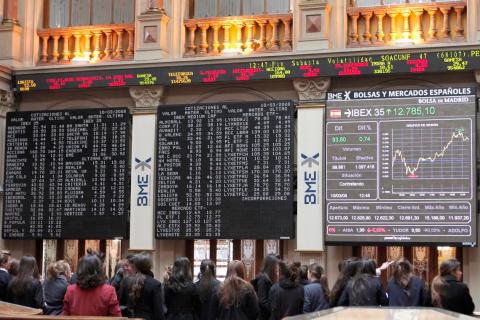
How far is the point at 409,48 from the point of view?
1464 cm

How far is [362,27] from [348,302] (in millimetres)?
7711

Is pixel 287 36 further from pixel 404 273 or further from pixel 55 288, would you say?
pixel 55 288

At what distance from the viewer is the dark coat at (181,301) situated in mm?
8953

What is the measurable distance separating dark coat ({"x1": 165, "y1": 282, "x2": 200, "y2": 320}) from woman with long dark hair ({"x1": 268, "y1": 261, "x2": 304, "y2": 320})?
2.89ft

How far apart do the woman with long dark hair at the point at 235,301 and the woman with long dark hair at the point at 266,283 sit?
1.08m

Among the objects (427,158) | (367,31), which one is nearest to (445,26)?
(367,31)

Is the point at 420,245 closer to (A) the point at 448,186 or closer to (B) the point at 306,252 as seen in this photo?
(A) the point at 448,186

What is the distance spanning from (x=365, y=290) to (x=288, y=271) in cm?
88

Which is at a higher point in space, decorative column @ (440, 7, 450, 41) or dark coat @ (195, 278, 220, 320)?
decorative column @ (440, 7, 450, 41)

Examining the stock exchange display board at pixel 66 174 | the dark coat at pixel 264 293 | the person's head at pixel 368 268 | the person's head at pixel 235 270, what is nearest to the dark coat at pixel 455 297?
the person's head at pixel 368 268

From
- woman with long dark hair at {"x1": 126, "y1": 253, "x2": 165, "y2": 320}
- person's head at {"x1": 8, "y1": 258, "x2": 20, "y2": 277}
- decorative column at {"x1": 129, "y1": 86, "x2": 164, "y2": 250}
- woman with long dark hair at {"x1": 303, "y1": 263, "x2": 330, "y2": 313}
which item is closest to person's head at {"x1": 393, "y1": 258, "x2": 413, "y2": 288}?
woman with long dark hair at {"x1": 303, "y1": 263, "x2": 330, "y2": 313}

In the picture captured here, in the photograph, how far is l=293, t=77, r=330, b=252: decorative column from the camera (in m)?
14.8

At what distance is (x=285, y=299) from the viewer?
918 cm

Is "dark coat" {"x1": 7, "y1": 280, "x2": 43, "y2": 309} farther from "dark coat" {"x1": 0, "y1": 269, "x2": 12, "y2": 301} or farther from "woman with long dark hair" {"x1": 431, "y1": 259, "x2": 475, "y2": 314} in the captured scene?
"woman with long dark hair" {"x1": 431, "y1": 259, "x2": 475, "y2": 314}
